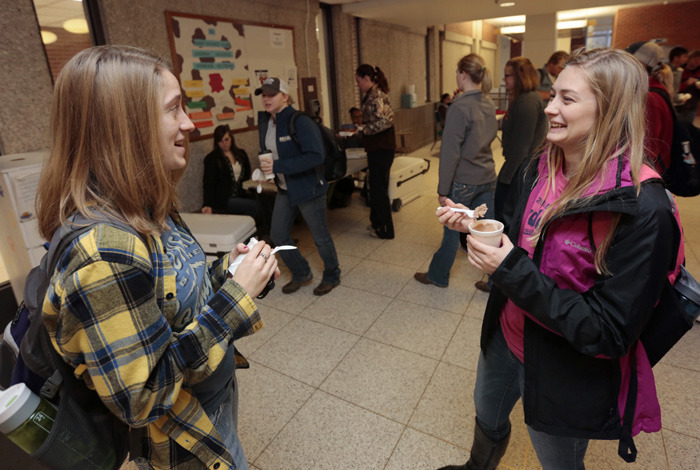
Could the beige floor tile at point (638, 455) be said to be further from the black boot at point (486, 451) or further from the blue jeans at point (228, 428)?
the blue jeans at point (228, 428)

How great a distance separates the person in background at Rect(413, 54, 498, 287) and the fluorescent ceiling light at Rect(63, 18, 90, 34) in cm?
289

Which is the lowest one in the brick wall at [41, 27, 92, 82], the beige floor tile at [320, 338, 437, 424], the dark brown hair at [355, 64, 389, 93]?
the beige floor tile at [320, 338, 437, 424]

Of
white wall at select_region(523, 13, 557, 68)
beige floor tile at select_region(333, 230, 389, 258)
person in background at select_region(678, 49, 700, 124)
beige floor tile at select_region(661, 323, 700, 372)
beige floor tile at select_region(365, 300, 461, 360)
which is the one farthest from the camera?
white wall at select_region(523, 13, 557, 68)

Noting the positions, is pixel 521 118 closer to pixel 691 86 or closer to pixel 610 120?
pixel 610 120

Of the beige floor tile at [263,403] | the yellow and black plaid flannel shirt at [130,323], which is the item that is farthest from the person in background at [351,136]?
the yellow and black plaid flannel shirt at [130,323]

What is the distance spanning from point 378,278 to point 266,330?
1089mm

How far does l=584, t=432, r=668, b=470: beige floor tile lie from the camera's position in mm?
1659

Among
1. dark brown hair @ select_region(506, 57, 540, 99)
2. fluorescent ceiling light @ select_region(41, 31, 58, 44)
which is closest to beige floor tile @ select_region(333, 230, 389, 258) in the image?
dark brown hair @ select_region(506, 57, 540, 99)

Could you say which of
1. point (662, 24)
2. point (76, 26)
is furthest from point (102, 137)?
point (662, 24)

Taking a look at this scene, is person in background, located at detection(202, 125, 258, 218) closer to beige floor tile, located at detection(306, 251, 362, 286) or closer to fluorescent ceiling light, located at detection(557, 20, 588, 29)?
beige floor tile, located at detection(306, 251, 362, 286)

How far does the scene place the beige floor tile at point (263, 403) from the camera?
6.28 ft

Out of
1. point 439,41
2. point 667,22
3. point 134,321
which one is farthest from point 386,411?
point 667,22

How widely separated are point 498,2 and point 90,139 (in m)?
6.43

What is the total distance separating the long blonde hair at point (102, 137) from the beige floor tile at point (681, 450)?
217cm
